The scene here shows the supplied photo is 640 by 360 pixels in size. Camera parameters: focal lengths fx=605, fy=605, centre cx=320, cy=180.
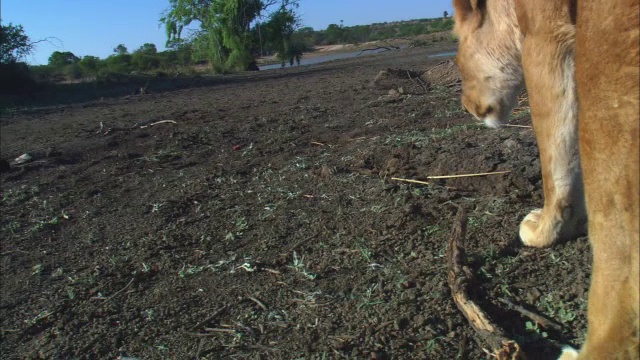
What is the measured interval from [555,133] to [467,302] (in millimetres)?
929

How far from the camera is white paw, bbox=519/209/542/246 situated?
3.09 metres

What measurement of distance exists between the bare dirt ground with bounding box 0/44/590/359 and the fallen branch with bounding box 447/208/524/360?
0.05 meters

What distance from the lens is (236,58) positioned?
1271 inches

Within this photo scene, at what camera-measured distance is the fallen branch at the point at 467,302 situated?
2.29 m

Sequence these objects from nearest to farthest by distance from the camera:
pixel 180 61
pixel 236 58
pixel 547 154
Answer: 1. pixel 547 154
2. pixel 236 58
3. pixel 180 61

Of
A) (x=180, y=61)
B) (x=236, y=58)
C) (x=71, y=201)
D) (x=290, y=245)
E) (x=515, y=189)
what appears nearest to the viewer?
(x=290, y=245)

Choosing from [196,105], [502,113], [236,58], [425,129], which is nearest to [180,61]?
[236,58]

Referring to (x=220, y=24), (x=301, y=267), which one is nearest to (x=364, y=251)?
(x=301, y=267)

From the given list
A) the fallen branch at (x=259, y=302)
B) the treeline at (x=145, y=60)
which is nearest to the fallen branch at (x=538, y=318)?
the fallen branch at (x=259, y=302)

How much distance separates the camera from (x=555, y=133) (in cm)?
288

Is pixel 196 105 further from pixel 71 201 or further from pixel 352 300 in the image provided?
pixel 352 300

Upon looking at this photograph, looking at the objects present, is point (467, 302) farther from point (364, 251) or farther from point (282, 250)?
point (282, 250)

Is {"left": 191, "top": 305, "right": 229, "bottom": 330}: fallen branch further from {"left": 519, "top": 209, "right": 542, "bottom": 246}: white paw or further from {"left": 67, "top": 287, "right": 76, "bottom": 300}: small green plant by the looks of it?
{"left": 519, "top": 209, "right": 542, "bottom": 246}: white paw

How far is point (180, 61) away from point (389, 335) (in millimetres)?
34712
